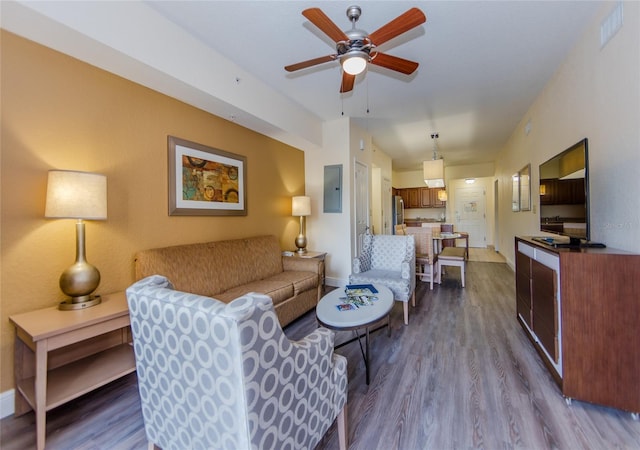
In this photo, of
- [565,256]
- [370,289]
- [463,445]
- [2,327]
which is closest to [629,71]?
[565,256]

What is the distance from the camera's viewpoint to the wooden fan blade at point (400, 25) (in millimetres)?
1558

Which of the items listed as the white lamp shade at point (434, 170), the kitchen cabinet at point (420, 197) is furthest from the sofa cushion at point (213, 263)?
the kitchen cabinet at point (420, 197)

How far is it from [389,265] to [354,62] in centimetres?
238

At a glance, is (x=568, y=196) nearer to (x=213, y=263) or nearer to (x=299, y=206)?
(x=299, y=206)

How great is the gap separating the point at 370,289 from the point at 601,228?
77.3 inches

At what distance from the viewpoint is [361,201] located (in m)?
4.88

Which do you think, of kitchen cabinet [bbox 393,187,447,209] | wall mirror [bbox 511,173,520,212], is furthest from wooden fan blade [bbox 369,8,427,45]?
kitchen cabinet [bbox 393,187,447,209]

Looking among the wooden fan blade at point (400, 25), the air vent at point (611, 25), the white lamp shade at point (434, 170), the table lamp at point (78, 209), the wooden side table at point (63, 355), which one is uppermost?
the air vent at point (611, 25)

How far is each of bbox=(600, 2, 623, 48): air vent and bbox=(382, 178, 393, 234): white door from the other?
483 cm

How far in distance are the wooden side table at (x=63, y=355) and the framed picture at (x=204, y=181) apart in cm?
108

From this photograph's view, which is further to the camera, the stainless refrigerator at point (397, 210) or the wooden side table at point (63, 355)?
the stainless refrigerator at point (397, 210)

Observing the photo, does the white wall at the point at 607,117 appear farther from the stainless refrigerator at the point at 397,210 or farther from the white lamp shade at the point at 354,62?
the stainless refrigerator at the point at 397,210

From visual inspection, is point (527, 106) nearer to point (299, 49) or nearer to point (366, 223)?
point (366, 223)

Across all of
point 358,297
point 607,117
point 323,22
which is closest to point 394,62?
point 323,22
